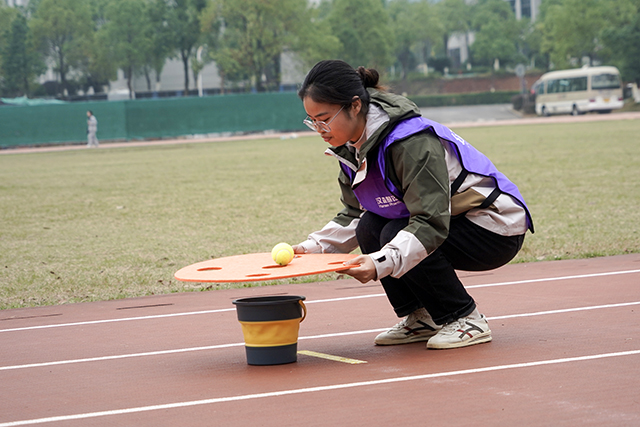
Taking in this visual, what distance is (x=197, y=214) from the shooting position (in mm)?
13094

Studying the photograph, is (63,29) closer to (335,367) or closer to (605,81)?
(605,81)

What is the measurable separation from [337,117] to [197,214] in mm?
8998

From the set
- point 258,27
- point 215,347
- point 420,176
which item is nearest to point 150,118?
point 258,27

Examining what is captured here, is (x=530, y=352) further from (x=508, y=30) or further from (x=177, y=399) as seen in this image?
(x=508, y=30)

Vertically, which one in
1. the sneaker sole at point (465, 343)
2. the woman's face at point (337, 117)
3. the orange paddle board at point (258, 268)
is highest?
the woman's face at point (337, 117)

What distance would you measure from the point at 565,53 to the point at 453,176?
66.5 m

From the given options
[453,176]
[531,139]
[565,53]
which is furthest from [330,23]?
[453,176]

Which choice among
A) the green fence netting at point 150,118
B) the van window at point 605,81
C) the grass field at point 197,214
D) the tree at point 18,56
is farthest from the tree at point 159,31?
the grass field at point 197,214

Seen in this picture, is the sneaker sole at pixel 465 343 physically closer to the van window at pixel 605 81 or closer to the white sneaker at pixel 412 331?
the white sneaker at pixel 412 331

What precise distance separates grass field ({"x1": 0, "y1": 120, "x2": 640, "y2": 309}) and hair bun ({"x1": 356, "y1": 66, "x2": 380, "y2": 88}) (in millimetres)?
3506

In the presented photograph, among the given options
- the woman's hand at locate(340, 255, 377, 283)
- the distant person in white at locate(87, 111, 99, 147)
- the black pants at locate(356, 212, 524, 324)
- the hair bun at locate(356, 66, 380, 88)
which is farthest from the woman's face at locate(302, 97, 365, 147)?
the distant person in white at locate(87, 111, 99, 147)

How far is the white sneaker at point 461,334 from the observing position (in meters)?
4.68

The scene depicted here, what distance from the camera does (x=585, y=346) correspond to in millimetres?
4582

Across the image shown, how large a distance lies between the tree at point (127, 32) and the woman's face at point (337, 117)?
6666cm
